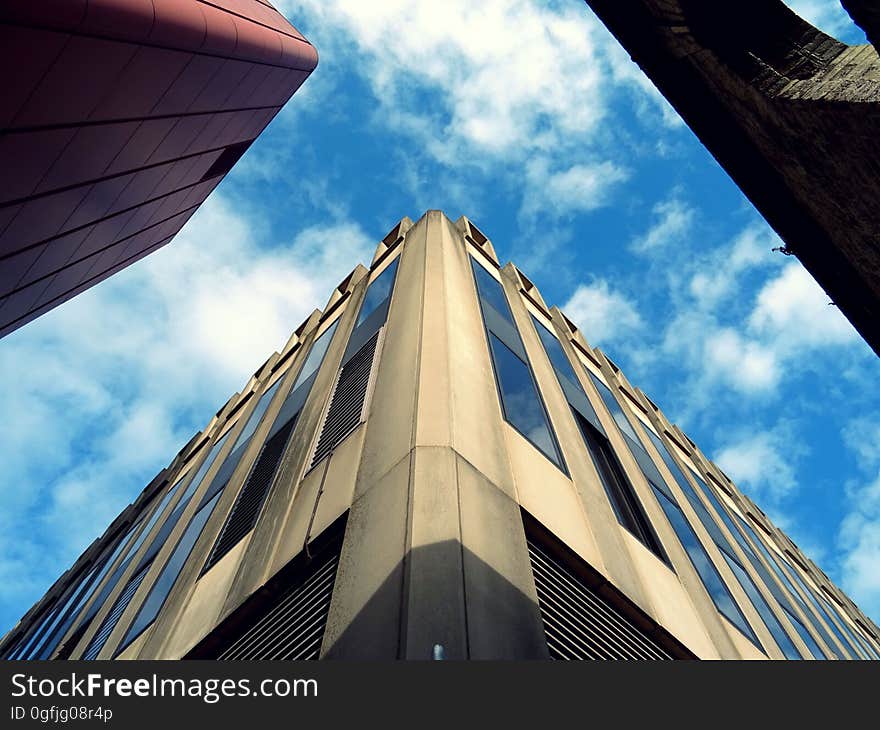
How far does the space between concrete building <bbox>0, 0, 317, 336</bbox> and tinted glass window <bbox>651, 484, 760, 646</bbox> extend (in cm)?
1351

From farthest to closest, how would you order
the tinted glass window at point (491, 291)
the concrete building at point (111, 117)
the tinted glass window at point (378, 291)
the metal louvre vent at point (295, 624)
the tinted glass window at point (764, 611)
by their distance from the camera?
the tinted glass window at point (378, 291), the tinted glass window at point (491, 291), the tinted glass window at point (764, 611), the concrete building at point (111, 117), the metal louvre vent at point (295, 624)

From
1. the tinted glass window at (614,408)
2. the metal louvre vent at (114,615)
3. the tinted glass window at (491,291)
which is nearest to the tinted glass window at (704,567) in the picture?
the tinted glass window at (614,408)

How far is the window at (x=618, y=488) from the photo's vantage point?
11.5m

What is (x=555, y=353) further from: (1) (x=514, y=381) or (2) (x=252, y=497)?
(2) (x=252, y=497)

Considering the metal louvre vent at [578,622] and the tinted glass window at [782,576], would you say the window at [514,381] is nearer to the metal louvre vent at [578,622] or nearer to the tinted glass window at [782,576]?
the metal louvre vent at [578,622]

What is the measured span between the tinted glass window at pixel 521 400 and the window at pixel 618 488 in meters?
1.82

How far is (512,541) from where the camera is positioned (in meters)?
7.02

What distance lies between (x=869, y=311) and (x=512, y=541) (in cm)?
460

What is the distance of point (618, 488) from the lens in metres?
12.8

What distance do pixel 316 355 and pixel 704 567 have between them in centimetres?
1068

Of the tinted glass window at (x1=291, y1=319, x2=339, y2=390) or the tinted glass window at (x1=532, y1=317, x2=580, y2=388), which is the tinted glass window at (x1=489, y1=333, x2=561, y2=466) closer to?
the tinted glass window at (x1=532, y1=317, x2=580, y2=388)

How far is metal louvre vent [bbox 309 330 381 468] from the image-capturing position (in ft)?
32.9

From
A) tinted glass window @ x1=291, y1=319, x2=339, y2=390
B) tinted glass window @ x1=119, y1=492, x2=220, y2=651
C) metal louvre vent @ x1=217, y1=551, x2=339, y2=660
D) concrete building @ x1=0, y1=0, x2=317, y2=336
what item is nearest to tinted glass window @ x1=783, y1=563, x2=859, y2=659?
tinted glass window @ x1=291, y1=319, x2=339, y2=390

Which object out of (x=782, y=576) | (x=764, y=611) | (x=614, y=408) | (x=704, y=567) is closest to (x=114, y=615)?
(x=704, y=567)
